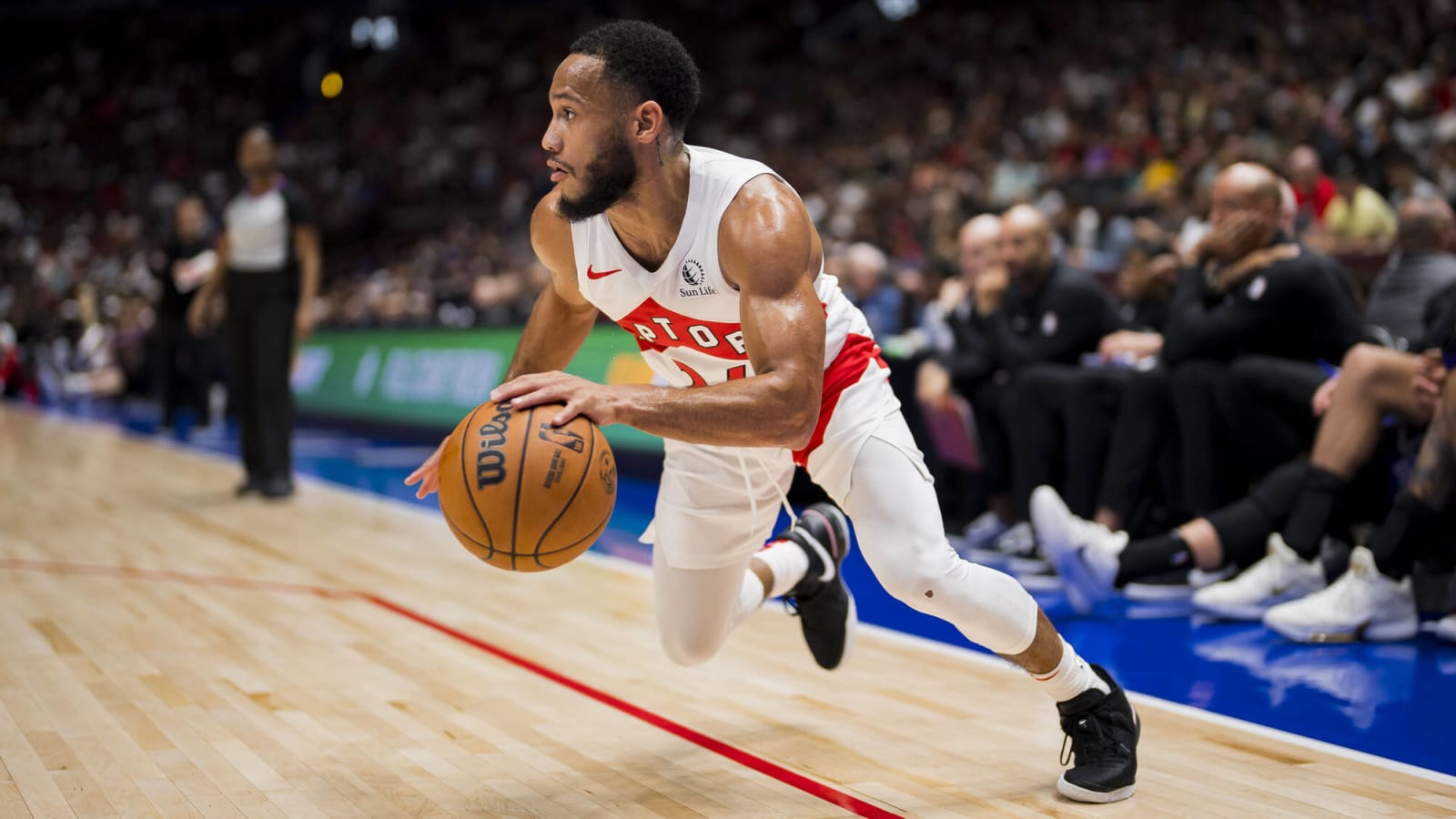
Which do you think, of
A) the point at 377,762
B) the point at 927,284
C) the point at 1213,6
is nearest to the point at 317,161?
the point at 1213,6

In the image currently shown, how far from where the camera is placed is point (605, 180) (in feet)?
9.14

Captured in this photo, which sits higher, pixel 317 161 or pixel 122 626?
pixel 317 161

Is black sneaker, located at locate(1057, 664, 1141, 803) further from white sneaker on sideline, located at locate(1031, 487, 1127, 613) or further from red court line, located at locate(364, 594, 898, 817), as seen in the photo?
white sneaker on sideline, located at locate(1031, 487, 1127, 613)

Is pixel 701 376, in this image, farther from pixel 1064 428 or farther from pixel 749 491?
pixel 1064 428

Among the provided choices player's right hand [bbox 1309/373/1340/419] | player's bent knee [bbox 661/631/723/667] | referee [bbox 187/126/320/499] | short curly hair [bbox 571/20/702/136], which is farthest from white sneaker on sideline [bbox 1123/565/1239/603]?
→ referee [bbox 187/126/320/499]

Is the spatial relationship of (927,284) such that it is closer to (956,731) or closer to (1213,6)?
(956,731)

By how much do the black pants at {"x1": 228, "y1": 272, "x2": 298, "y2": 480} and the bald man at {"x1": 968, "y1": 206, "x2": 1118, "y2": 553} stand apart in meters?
4.16

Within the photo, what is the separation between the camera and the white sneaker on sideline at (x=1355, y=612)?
437 centimetres

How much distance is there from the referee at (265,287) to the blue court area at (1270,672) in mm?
3949

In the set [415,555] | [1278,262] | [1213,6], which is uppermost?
[1213,6]

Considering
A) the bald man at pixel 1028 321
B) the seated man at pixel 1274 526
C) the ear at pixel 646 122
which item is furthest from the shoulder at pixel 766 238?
the bald man at pixel 1028 321

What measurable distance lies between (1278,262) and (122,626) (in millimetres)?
4316

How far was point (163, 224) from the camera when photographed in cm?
2498

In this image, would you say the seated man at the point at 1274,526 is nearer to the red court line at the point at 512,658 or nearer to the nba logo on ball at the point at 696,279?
the red court line at the point at 512,658
